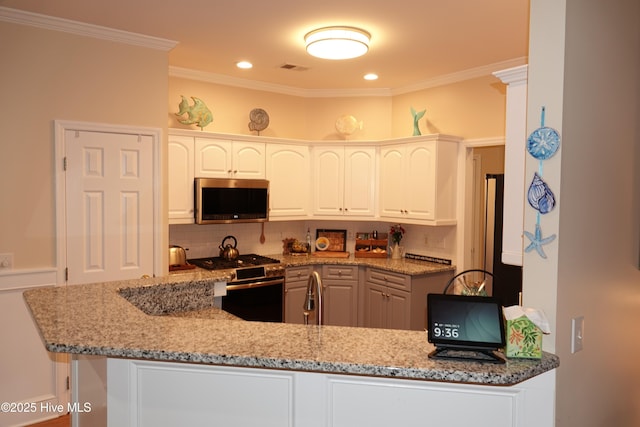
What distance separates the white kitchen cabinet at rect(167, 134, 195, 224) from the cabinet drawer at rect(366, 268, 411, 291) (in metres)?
1.84

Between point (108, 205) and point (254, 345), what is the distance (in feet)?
8.33

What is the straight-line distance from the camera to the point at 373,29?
11.1ft

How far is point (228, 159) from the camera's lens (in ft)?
15.1

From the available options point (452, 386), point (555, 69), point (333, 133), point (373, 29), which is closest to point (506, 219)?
point (555, 69)

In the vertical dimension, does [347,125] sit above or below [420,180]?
above

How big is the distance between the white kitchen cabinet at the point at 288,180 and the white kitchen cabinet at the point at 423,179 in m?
0.88

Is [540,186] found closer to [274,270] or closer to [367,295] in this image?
[274,270]

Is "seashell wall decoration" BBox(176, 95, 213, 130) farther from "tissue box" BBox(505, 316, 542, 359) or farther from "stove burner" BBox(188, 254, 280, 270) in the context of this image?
"tissue box" BBox(505, 316, 542, 359)

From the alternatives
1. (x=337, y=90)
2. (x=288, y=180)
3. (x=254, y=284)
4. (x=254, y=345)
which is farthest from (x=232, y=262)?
(x=254, y=345)

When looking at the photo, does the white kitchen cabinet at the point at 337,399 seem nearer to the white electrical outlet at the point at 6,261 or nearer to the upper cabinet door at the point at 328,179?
the white electrical outlet at the point at 6,261

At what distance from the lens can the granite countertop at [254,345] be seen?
1413mm

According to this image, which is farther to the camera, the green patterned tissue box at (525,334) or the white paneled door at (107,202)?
the white paneled door at (107,202)

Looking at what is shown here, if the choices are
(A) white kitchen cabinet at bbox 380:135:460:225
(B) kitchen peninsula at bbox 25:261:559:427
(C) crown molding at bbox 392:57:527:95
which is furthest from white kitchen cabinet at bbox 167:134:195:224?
(B) kitchen peninsula at bbox 25:261:559:427

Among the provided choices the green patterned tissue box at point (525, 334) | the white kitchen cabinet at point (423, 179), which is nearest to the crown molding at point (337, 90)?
the white kitchen cabinet at point (423, 179)
